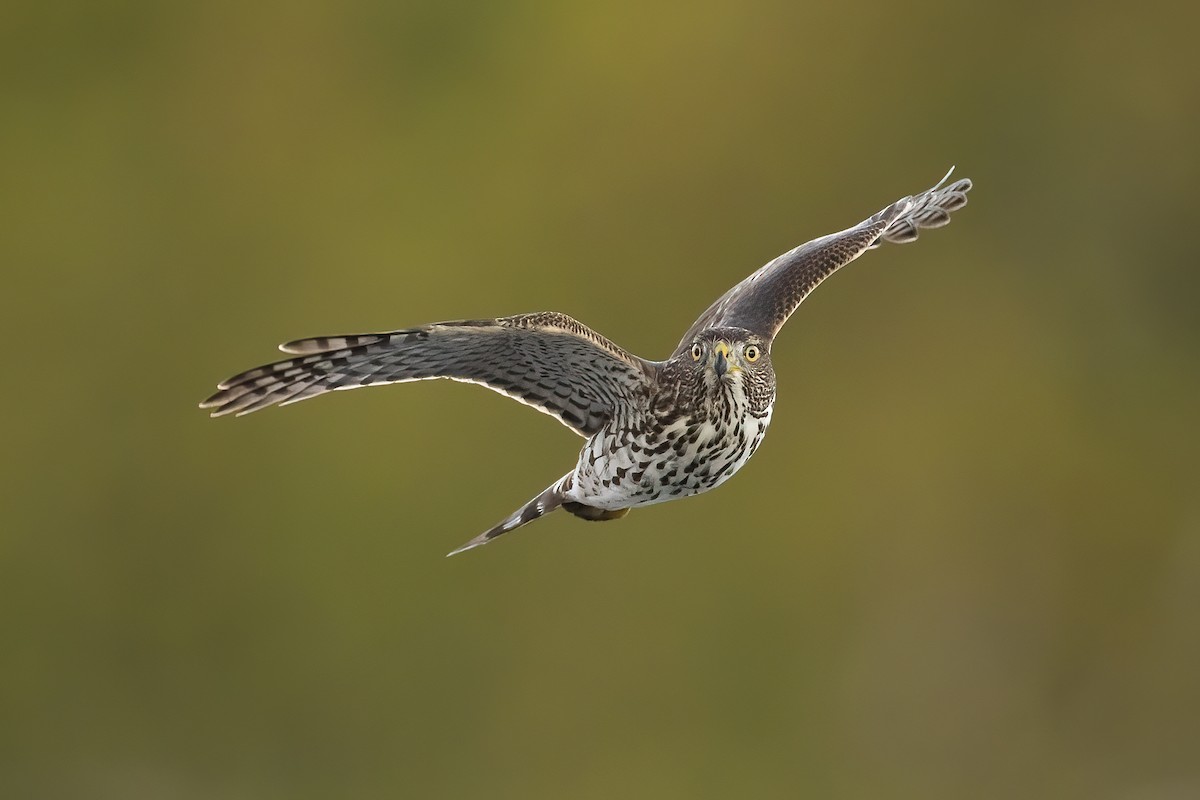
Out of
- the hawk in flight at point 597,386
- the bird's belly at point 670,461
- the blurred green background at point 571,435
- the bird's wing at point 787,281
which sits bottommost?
the bird's belly at point 670,461

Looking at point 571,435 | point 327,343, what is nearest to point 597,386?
point 327,343

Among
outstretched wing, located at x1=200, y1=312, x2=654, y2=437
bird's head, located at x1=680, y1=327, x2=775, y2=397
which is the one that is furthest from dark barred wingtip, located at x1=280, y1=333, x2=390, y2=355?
bird's head, located at x1=680, y1=327, x2=775, y2=397

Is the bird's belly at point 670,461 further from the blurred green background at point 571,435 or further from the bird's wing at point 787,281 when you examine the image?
the blurred green background at point 571,435

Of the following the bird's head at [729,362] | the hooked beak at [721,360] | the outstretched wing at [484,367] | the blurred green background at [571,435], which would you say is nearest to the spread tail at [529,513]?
the outstretched wing at [484,367]

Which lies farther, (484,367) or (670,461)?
(484,367)

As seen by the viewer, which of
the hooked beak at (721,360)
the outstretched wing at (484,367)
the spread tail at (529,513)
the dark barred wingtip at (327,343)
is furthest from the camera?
the spread tail at (529,513)

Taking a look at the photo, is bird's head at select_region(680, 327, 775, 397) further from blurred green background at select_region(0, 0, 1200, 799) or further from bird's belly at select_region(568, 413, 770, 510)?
blurred green background at select_region(0, 0, 1200, 799)

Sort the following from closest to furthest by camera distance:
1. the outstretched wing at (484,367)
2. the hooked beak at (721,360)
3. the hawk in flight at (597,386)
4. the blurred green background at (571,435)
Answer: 1. the outstretched wing at (484,367)
2. the hawk in flight at (597,386)
3. the hooked beak at (721,360)
4. the blurred green background at (571,435)

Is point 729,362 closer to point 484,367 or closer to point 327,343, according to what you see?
point 484,367
